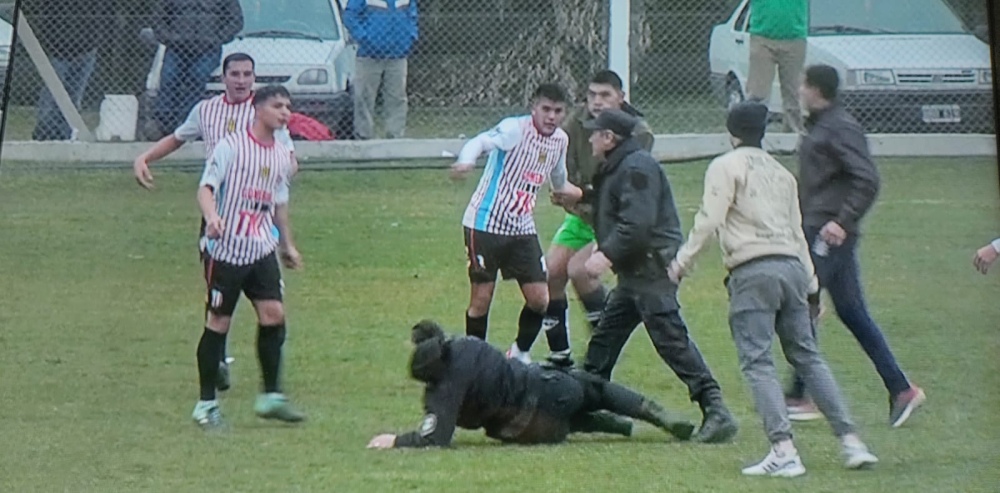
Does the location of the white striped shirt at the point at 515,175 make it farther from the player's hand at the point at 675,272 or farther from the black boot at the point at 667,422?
the player's hand at the point at 675,272

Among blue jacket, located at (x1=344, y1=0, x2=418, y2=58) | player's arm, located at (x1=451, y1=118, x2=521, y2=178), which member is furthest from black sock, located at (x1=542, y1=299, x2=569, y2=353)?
blue jacket, located at (x1=344, y1=0, x2=418, y2=58)

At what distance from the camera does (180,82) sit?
549 centimetres

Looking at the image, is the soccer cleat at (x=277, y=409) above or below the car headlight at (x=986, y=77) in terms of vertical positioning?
below

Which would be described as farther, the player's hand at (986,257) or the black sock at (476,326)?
the black sock at (476,326)

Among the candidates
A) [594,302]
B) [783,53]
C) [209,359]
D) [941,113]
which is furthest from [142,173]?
[941,113]

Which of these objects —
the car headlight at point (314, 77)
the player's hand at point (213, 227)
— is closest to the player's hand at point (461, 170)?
the car headlight at point (314, 77)

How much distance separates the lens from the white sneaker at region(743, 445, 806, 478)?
4598 mm

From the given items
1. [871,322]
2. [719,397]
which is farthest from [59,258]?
[871,322]

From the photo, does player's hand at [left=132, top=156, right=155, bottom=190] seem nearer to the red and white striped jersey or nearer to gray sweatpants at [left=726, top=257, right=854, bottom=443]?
the red and white striped jersey

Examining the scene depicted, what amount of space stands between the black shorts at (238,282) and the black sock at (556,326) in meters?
0.99

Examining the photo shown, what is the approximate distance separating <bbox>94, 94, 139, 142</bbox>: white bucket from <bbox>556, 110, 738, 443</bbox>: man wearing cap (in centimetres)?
135

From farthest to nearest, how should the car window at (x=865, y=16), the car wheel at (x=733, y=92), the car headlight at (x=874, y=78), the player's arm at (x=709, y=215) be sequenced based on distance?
the car wheel at (x=733, y=92), the car headlight at (x=874, y=78), the car window at (x=865, y=16), the player's arm at (x=709, y=215)

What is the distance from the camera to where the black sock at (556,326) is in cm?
579

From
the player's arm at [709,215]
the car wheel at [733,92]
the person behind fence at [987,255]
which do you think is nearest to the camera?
the player's arm at [709,215]
